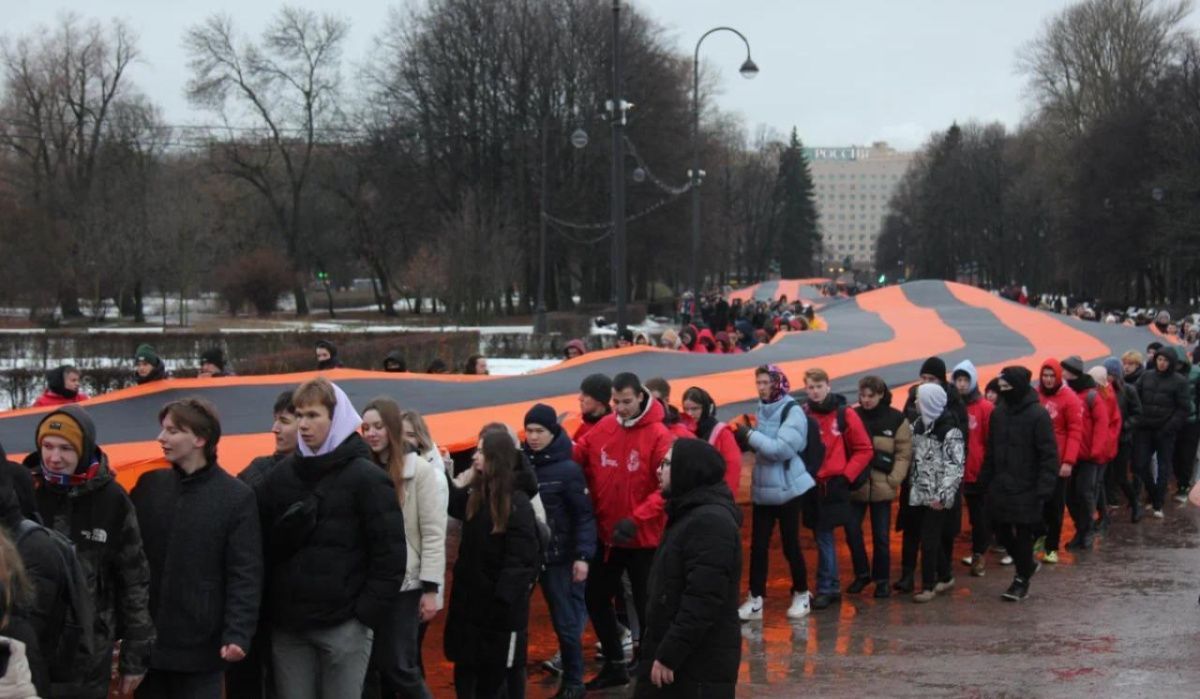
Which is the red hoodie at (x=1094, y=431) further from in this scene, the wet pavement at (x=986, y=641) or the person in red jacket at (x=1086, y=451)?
the wet pavement at (x=986, y=641)

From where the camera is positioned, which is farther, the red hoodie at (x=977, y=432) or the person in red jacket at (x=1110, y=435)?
the person in red jacket at (x=1110, y=435)

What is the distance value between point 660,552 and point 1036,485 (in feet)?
17.3

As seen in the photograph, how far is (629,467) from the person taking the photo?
785 centimetres

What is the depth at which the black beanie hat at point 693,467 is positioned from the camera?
5.25m

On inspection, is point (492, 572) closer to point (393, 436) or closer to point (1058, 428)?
point (393, 436)

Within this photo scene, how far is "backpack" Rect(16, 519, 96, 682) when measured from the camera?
166 inches

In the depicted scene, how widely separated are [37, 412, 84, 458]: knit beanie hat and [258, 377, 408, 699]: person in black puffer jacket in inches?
30.2

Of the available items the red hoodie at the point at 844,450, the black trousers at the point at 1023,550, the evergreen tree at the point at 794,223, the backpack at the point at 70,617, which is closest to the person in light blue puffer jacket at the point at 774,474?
the red hoodie at the point at 844,450

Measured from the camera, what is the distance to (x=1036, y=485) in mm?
9797

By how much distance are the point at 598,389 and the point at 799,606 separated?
241cm

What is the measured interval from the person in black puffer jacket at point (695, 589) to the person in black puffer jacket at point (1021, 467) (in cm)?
510

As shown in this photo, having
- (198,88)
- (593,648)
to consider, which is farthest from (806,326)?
(198,88)

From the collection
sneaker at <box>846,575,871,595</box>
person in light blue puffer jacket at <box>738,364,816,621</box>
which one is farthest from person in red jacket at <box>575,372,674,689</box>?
sneaker at <box>846,575,871,595</box>

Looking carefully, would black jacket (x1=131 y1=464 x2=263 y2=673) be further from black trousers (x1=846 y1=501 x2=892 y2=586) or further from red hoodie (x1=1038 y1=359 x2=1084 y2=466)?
red hoodie (x1=1038 y1=359 x2=1084 y2=466)
